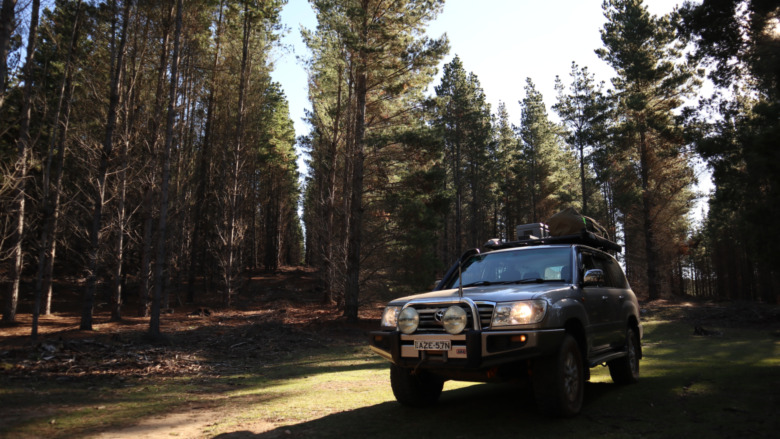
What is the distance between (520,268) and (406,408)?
239 cm

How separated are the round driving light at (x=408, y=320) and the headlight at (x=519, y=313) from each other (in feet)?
2.77

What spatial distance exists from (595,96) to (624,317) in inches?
1451

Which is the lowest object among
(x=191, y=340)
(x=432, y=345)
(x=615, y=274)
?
(x=191, y=340)

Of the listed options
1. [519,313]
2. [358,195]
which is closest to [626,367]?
[519,313]

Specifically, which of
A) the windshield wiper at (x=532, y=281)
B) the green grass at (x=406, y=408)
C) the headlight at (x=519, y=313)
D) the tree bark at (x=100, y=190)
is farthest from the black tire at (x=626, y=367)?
the tree bark at (x=100, y=190)

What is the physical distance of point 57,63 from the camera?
22406mm

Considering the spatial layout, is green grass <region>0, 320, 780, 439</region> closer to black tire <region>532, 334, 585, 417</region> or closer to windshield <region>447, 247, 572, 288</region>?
black tire <region>532, 334, 585, 417</region>

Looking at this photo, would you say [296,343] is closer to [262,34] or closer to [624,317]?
[624,317]

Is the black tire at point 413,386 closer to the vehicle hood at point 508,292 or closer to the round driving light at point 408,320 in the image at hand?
the round driving light at point 408,320

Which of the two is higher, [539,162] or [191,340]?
[539,162]

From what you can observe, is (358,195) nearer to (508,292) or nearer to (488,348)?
(508,292)

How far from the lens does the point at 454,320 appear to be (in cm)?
476

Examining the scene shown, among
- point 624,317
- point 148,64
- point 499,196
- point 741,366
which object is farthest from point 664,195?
point 148,64

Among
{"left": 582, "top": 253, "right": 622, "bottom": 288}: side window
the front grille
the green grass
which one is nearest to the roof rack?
{"left": 582, "top": 253, "right": 622, "bottom": 288}: side window
